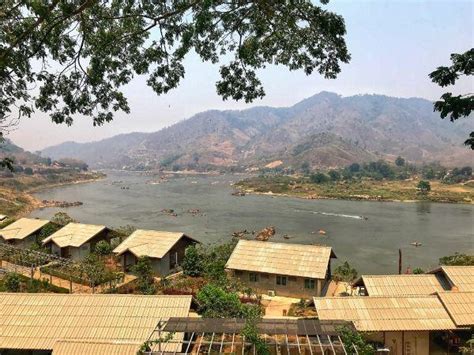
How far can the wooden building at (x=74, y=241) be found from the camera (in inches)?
1246

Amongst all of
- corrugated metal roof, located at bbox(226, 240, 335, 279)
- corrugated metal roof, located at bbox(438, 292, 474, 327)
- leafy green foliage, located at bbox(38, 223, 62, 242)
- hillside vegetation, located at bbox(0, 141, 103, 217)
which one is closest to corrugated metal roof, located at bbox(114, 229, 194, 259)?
corrugated metal roof, located at bbox(226, 240, 335, 279)

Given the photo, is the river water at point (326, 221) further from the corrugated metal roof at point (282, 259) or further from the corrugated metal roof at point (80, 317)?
the corrugated metal roof at point (80, 317)

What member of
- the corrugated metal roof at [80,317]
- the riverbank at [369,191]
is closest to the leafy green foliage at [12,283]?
the corrugated metal roof at [80,317]

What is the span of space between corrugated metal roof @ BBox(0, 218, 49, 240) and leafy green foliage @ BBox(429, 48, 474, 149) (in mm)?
33906

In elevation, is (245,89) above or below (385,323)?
above

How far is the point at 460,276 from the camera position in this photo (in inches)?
818

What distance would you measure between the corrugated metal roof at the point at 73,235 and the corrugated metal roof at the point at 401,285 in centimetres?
2060

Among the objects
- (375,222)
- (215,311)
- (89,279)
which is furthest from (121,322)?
(375,222)

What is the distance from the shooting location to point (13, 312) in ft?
54.4

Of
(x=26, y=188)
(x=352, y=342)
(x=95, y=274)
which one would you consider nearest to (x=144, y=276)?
(x=95, y=274)

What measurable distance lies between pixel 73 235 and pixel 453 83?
29.9 meters

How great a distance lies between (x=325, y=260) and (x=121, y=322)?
1384cm

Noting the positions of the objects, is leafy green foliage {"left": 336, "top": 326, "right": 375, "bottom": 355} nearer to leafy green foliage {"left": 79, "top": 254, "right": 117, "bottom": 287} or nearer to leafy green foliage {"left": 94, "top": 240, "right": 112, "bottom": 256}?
leafy green foliage {"left": 79, "top": 254, "right": 117, "bottom": 287}

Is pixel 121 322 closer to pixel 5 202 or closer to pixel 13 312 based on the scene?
pixel 13 312
